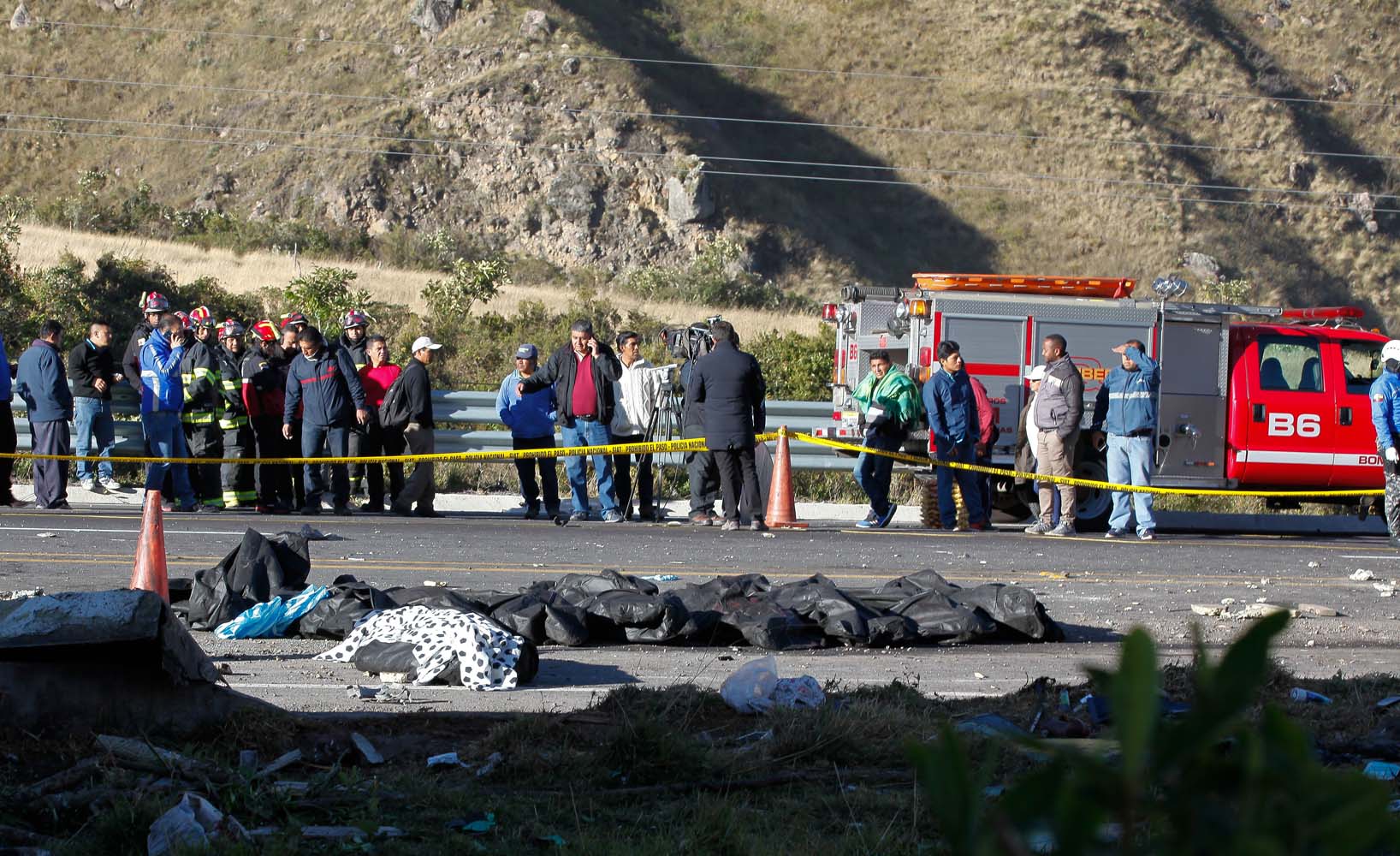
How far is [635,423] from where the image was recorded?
49.0ft

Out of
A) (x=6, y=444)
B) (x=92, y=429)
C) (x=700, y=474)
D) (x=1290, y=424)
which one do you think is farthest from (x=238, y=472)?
(x=1290, y=424)

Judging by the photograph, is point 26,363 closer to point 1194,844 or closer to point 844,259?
point 1194,844

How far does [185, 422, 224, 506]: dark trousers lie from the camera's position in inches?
567

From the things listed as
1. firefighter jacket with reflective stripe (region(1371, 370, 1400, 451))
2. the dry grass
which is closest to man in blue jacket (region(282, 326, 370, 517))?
firefighter jacket with reflective stripe (region(1371, 370, 1400, 451))

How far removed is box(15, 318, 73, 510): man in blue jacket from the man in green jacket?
8.09 metres

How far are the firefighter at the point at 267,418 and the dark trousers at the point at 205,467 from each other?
0.42 m

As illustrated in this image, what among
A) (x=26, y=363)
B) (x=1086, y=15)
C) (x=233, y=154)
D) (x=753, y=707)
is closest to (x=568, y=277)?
(x=233, y=154)

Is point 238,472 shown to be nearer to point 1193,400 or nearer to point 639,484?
point 639,484

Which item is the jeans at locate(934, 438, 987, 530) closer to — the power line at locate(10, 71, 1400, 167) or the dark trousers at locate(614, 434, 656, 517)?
the dark trousers at locate(614, 434, 656, 517)

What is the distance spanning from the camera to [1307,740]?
3.04ft

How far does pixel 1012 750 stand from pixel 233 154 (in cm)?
5419

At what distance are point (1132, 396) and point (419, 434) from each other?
7.29 metres

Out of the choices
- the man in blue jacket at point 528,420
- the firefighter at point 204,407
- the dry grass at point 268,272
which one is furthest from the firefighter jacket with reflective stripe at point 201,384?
the dry grass at point 268,272

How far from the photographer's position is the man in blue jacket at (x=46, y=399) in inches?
556
